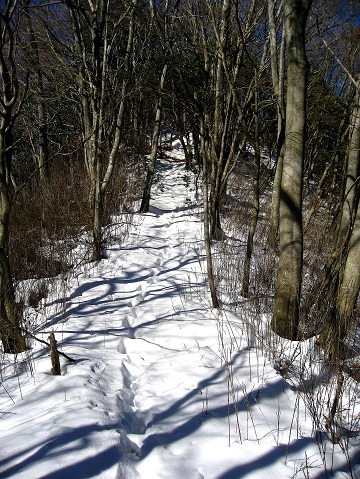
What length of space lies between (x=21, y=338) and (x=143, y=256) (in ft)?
9.13

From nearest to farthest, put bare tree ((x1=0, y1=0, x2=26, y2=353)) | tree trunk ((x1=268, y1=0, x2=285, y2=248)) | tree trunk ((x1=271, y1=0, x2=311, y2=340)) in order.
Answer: bare tree ((x1=0, y1=0, x2=26, y2=353)) < tree trunk ((x1=271, y1=0, x2=311, y2=340)) < tree trunk ((x1=268, y1=0, x2=285, y2=248))

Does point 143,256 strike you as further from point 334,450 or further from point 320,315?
point 334,450

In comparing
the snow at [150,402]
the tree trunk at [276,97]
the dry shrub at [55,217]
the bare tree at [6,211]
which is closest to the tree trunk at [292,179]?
the snow at [150,402]

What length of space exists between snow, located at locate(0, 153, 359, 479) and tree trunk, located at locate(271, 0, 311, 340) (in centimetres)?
48

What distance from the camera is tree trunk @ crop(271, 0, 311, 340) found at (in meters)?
2.81

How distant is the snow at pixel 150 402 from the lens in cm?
164

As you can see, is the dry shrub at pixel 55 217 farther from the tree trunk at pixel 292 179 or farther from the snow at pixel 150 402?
the tree trunk at pixel 292 179

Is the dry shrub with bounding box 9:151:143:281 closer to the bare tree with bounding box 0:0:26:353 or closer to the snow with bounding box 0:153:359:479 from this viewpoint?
the snow with bounding box 0:153:359:479

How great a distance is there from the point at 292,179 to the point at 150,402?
2.13 meters

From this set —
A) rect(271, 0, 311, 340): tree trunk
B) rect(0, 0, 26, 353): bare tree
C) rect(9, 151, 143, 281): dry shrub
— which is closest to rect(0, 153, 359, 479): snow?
rect(0, 0, 26, 353): bare tree

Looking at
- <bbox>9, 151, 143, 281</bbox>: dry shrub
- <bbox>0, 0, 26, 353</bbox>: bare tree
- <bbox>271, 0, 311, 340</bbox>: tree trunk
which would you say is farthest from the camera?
<bbox>9, 151, 143, 281</bbox>: dry shrub

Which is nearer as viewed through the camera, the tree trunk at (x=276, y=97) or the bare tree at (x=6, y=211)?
the bare tree at (x=6, y=211)

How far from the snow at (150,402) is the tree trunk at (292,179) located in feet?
1.57

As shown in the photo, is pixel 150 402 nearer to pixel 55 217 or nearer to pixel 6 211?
pixel 6 211
